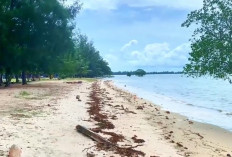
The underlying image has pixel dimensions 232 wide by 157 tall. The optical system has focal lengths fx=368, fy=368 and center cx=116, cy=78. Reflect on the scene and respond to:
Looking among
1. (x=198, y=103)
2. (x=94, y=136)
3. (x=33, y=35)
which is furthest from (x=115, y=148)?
(x=33, y=35)

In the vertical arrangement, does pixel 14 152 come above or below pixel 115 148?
above

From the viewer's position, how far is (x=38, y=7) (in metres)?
53.5

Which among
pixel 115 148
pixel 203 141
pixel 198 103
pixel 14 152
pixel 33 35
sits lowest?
pixel 198 103

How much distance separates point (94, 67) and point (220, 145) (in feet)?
531

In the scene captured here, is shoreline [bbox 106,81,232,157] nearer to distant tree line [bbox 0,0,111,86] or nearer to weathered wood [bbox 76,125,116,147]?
weathered wood [bbox 76,125,116,147]

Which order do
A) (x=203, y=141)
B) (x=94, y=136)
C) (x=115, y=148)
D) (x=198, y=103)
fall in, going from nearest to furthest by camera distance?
(x=115, y=148) → (x=94, y=136) → (x=203, y=141) → (x=198, y=103)

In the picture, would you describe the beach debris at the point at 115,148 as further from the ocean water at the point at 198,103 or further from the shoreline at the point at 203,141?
the ocean water at the point at 198,103

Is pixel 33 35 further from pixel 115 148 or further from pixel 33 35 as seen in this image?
pixel 115 148

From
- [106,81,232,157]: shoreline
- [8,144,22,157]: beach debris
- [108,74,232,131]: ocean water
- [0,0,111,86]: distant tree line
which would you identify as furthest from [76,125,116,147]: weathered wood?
[0,0,111,86]: distant tree line

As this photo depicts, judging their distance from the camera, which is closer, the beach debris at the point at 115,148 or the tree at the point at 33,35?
the beach debris at the point at 115,148

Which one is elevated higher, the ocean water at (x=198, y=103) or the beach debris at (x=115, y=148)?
the beach debris at (x=115, y=148)

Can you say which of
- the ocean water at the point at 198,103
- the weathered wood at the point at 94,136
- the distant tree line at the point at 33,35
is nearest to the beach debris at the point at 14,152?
the weathered wood at the point at 94,136

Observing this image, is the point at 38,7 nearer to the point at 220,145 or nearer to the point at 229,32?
the point at 229,32

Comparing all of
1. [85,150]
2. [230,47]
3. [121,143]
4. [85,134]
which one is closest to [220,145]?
[121,143]
